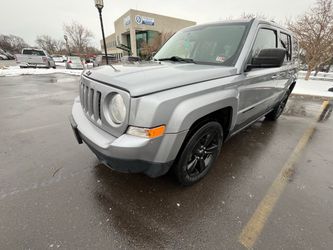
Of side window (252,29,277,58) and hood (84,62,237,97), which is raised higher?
side window (252,29,277,58)

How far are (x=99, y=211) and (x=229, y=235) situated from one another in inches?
52.4

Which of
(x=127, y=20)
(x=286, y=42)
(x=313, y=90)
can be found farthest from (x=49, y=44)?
(x=286, y=42)

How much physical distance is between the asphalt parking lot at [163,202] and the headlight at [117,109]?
995mm

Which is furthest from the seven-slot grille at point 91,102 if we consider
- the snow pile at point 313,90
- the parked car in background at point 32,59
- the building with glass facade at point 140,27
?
the building with glass facade at point 140,27

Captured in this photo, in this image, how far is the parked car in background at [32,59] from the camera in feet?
50.8

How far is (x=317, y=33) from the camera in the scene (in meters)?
12.2

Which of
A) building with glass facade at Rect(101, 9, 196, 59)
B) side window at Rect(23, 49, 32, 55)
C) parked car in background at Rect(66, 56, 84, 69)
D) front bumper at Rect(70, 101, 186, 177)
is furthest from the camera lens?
building with glass facade at Rect(101, 9, 196, 59)

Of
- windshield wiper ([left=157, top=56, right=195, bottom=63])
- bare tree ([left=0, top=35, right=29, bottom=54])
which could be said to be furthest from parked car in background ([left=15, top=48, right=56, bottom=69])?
bare tree ([left=0, top=35, right=29, bottom=54])

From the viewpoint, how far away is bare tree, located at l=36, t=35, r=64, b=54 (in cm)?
6425

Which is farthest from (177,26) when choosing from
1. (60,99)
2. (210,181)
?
(210,181)

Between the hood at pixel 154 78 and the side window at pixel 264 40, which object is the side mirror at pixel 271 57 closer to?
the side window at pixel 264 40

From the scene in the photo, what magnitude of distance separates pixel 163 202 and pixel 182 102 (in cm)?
118

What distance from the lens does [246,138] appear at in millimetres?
3781

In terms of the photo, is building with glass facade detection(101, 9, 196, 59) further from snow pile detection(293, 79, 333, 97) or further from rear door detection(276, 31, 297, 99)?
rear door detection(276, 31, 297, 99)
